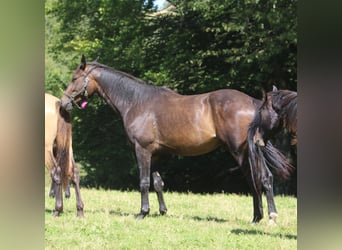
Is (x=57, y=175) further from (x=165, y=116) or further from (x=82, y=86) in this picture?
(x=165, y=116)

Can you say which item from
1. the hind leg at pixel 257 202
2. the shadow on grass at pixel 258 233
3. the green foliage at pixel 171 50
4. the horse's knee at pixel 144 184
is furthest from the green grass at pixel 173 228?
the green foliage at pixel 171 50

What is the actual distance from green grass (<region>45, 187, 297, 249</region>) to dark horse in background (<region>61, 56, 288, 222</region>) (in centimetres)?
36

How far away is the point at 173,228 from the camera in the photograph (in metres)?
4.70

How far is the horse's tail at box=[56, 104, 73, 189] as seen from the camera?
5344 millimetres

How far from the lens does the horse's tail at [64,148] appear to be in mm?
5344

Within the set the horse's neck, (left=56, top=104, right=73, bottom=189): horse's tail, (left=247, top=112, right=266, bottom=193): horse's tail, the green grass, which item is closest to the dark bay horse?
(left=56, top=104, right=73, bottom=189): horse's tail

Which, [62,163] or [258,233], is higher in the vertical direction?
[62,163]

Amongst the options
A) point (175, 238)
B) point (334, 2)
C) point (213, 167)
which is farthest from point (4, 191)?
point (213, 167)

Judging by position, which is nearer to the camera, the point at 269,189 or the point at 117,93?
the point at 269,189

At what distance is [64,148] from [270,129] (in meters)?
2.30

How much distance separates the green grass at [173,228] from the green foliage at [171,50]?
446 centimetres

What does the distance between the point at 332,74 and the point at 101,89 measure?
16.8 feet

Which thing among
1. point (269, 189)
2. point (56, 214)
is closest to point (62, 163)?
point (56, 214)

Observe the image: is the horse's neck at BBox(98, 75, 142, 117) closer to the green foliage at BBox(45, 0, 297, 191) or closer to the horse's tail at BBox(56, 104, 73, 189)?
the horse's tail at BBox(56, 104, 73, 189)
